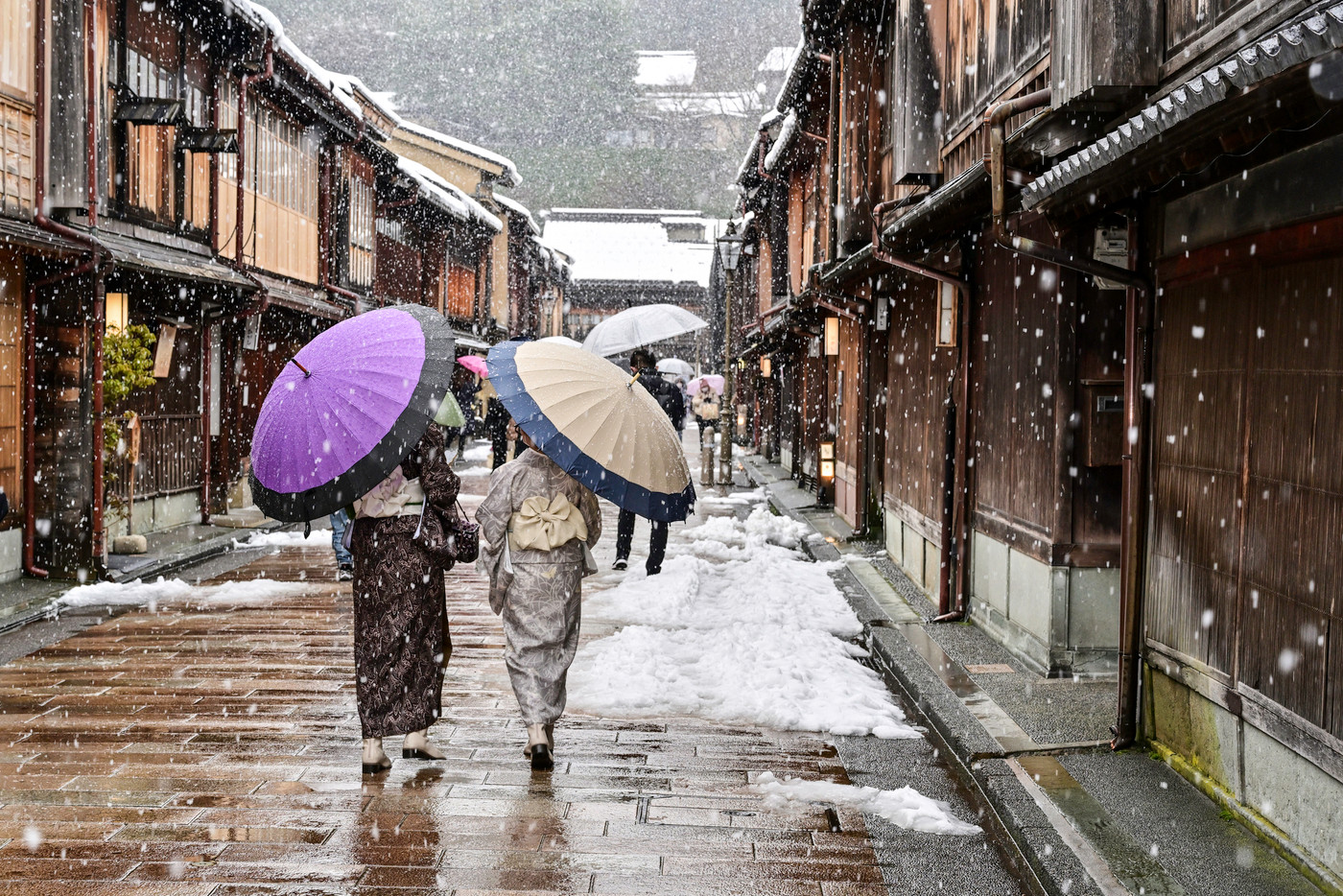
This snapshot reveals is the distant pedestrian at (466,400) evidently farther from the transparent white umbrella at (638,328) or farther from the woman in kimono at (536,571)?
the woman in kimono at (536,571)

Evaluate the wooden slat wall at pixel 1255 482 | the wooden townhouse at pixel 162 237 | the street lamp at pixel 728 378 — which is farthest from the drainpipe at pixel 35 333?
the street lamp at pixel 728 378

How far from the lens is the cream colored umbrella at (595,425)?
18.6 ft

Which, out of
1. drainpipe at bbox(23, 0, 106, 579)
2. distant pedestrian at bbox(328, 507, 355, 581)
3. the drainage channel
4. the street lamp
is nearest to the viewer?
the drainage channel

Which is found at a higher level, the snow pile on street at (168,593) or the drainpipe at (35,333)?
the drainpipe at (35,333)

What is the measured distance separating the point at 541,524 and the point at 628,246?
59086mm

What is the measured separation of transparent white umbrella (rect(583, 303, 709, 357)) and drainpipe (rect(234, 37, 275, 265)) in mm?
5621

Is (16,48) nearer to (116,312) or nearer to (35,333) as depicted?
(35,333)

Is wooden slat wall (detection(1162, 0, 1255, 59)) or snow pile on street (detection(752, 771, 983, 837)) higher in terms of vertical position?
wooden slat wall (detection(1162, 0, 1255, 59))

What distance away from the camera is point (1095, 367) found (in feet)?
25.7

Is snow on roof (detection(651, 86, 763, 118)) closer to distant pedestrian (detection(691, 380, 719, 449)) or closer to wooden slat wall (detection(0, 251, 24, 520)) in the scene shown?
distant pedestrian (detection(691, 380, 719, 449))

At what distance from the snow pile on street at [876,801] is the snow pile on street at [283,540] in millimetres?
10663

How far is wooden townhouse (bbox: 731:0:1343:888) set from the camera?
15.0 ft

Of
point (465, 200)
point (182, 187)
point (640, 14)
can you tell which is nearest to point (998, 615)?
point (182, 187)

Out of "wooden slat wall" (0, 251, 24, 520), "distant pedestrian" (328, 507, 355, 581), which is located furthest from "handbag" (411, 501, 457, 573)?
"wooden slat wall" (0, 251, 24, 520)
